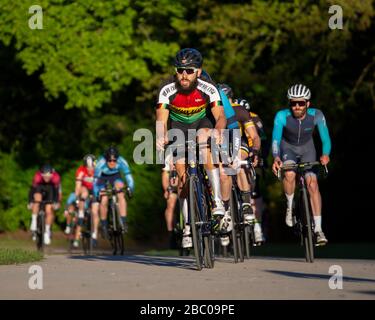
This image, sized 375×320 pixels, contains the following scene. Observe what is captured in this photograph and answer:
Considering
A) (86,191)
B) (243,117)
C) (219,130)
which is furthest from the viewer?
(86,191)

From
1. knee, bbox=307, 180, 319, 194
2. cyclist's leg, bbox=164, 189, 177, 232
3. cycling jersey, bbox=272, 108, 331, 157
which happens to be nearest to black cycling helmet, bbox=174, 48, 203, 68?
cycling jersey, bbox=272, 108, 331, 157

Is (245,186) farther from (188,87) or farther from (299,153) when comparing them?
(188,87)

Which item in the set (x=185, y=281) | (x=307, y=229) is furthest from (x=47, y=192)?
(x=185, y=281)

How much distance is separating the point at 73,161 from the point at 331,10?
766cm

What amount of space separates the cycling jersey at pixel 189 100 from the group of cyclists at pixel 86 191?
8090mm

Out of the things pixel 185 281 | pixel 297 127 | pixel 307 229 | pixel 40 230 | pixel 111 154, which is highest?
pixel 111 154

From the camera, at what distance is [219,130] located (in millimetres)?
14531

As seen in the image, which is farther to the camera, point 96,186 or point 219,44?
point 219,44

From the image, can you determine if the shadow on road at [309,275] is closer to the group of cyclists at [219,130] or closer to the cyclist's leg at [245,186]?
the group of cyclists at [219,130]

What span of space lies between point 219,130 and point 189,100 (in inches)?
22.0

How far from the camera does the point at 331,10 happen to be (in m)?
31.9
